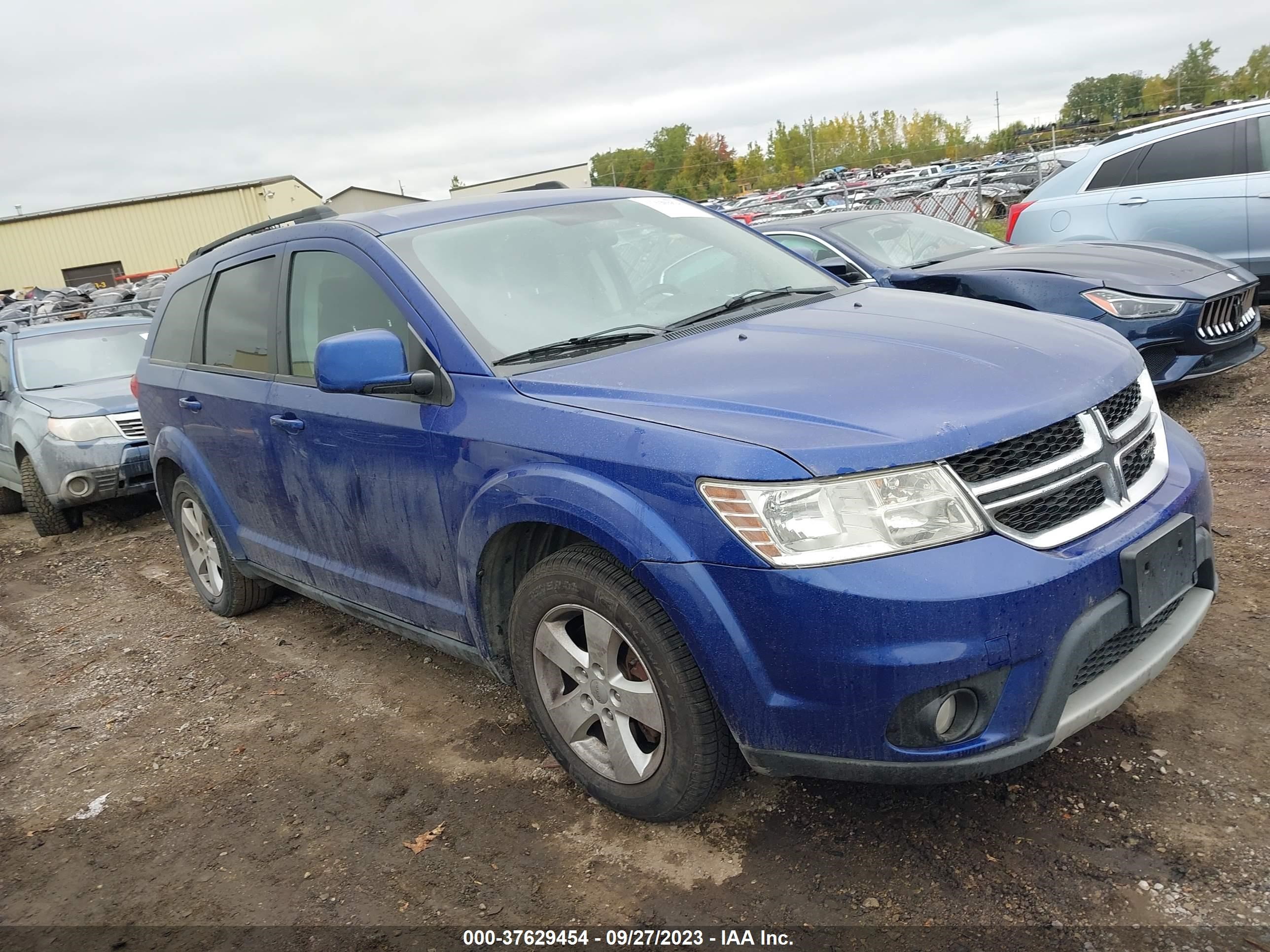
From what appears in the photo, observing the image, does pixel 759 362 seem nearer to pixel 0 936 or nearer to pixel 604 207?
pixel 604 207

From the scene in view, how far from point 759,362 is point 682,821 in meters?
1.31

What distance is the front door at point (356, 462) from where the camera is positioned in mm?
3127

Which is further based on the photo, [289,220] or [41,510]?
[41,510]

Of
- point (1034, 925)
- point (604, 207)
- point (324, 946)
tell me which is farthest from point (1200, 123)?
point (324, 946)

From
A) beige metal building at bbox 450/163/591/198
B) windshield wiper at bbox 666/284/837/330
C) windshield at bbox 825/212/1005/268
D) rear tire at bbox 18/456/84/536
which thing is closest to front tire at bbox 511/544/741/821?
windshield wiper at bbox 666/284/837/330

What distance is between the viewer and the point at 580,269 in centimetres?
336

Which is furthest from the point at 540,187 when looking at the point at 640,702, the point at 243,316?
the point at 640,702

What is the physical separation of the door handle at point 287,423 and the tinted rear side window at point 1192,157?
23.4 ft

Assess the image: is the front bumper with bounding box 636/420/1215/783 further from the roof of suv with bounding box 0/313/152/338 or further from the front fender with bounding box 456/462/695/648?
the roof of suv with bounding box 0/313/152/338

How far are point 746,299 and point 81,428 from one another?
19.5 ft

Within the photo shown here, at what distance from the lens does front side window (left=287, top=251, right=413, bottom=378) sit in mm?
3277

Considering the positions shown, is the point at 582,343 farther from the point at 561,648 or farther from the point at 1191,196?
the point at 1191,196

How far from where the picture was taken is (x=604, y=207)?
3.77 metres

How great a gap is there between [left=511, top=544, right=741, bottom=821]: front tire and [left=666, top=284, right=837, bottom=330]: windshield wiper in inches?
37.3
